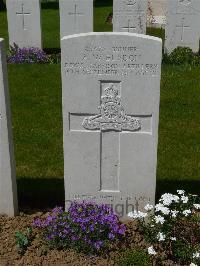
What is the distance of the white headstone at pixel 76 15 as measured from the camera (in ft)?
35.9

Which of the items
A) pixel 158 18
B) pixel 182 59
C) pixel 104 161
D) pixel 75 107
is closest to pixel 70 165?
pixel 104 161

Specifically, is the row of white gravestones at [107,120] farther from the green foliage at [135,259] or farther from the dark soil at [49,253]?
the green foliage at [135,259]

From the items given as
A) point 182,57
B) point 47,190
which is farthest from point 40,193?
point 182,57

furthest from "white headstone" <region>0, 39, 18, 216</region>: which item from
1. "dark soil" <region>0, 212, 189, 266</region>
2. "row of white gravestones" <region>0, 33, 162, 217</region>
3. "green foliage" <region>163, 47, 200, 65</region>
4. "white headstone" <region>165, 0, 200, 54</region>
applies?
"white headstone" <region>165, 0, 200, 54</region>

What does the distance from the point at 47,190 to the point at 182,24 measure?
726cm

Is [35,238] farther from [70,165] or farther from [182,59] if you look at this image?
[182,59]

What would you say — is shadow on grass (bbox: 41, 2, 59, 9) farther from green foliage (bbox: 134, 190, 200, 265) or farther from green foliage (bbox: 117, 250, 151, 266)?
green foliage (bbox: 117, 250, 151, 266)

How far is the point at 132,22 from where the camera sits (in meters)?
11.1

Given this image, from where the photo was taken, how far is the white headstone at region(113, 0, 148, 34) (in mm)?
10828

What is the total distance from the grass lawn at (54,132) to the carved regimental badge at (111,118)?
1.29m

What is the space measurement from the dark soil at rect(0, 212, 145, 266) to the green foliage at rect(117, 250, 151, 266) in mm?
174

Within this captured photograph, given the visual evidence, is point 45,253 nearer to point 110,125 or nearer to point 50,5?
point 110,125

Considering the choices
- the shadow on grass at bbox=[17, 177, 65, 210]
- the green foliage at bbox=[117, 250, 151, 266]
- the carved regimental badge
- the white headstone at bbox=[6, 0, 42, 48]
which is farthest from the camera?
the white headstone at bbox=[6, 0, 42, 48]

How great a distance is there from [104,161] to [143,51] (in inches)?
45.9
